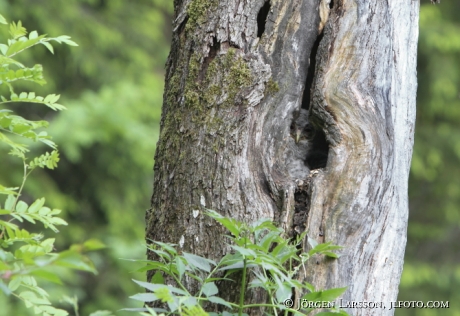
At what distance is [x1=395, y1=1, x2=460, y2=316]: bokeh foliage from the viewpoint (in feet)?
30.8

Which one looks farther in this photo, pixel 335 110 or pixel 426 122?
pixel 426 122

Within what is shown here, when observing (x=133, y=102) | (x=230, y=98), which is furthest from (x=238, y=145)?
(x=133, y=102)

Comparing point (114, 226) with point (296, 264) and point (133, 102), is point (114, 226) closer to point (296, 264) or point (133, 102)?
point (133, 102)

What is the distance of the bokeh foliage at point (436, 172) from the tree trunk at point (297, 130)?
24.8 ft

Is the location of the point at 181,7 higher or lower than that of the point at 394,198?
higher

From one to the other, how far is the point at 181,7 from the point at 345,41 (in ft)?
2.13

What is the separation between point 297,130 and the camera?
6.86 ft

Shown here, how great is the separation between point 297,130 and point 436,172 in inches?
337

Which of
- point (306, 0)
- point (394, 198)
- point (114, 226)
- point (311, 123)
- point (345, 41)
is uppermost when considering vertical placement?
point (306, 0)

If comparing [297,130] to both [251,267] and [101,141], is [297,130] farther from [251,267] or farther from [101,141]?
[101,141]

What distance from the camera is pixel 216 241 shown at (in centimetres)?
190

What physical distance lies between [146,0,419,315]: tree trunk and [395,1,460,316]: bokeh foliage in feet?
24.8

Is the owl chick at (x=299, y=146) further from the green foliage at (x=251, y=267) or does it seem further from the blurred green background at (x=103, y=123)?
the blurred green background at (x=103, y=123)

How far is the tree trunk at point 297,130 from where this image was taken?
1917mm
